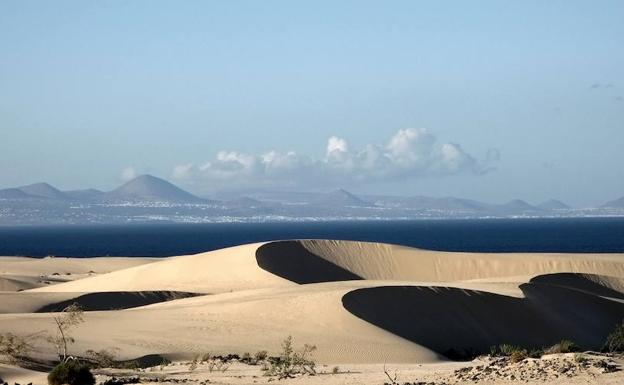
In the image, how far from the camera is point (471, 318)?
31.4 m

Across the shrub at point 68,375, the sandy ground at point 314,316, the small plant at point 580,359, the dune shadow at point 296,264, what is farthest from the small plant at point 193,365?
the dune shadow at point 296,264

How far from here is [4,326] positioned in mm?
25266

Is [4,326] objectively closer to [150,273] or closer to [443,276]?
[150,273]

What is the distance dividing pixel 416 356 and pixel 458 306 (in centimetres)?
730

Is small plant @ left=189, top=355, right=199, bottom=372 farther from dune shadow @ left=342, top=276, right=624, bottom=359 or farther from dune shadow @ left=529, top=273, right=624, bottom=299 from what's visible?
dune shadow @ left=529, top=273, right=624, bottom=299

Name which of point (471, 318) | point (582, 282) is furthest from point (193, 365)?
point (582, 282)

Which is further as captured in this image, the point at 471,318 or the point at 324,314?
the point at 471,318

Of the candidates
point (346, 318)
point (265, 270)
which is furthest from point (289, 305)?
point (265, 270)

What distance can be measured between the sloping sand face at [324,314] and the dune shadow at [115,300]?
60mm

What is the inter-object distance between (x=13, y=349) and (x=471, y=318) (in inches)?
560

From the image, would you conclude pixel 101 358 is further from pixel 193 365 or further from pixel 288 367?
pixel 288 367

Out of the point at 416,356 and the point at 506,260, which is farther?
the point at 506,260

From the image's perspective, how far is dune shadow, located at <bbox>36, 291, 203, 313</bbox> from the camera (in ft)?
124

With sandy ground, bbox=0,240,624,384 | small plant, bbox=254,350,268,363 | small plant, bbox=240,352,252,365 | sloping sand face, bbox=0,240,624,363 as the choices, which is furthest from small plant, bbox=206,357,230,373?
sloping sand face, bbox=0,240,624,363
